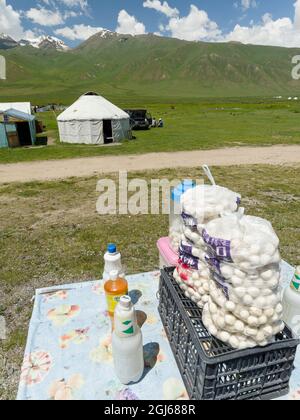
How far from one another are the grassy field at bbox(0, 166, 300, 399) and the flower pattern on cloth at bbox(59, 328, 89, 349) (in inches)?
37.5

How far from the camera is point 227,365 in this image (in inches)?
62.1

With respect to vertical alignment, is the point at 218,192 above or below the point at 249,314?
above

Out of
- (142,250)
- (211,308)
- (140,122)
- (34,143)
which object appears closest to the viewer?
(211,308)

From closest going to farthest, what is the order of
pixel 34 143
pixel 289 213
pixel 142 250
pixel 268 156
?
pixel 142 250
pixel 289 213
pixel 268 156
pixel 34 143

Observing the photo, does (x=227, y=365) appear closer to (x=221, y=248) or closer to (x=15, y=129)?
(x=221, y=248)

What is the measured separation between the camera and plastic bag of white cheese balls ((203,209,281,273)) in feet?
4.86

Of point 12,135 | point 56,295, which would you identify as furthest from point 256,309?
point 12,135

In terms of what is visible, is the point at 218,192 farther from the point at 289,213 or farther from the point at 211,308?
the point at 289,213

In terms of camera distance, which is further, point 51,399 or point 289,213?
point 289,213

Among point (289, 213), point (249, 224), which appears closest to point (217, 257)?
point (249, 224)

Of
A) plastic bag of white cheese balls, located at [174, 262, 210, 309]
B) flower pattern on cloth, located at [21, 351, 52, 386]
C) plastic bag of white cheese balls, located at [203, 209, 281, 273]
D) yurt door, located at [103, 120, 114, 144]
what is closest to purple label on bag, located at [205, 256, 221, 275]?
plastic bag of white cheese balls, located at [203, 209, 281, 273]

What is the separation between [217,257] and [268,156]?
1424cm

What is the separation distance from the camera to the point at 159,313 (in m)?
2.45

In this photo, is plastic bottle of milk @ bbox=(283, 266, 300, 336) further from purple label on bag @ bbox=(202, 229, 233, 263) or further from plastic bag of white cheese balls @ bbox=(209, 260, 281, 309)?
purple label on bag @ bbox=(202, 229, 233, 263)
